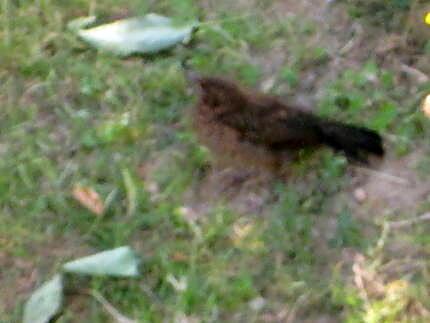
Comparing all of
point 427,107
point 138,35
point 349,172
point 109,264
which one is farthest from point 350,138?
point 138,35

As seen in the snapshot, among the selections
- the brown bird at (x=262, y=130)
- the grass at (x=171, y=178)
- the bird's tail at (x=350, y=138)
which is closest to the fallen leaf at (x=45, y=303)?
the grass at (x=171, y=178)

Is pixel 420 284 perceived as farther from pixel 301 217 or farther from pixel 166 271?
pixel 166 271

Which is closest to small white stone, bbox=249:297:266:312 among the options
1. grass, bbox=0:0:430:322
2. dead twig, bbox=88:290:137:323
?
grass, bbox=0:0:430:322

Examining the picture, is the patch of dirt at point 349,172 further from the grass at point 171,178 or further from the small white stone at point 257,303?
the small white stone at point 257,303

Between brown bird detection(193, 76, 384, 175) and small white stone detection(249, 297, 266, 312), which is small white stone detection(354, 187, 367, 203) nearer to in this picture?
brown bird detection(193, 76, 384, 175)

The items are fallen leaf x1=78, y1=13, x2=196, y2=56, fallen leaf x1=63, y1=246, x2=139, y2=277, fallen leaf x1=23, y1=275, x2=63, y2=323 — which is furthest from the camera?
fallen leaf x1=78, y1=13, x2=196, y2=56
